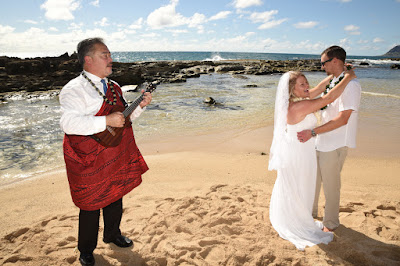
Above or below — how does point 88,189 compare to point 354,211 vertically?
above

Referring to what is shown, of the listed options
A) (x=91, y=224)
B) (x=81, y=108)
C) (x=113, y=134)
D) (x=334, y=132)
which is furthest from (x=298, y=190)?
(x=81, y=108)

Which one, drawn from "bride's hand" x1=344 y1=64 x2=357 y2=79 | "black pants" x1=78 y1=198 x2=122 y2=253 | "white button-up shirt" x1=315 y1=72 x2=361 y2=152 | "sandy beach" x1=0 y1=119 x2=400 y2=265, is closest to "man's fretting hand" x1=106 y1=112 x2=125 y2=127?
"black pants" x1=78 y1=198 x2=122 y2=253

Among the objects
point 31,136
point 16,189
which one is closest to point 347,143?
point 16,189

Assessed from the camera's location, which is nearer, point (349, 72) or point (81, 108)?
point (81, 108)

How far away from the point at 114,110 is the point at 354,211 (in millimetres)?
3718

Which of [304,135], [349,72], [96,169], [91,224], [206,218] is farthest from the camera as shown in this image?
[206,218]

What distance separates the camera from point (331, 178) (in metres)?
3.14

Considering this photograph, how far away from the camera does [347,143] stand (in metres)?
3.04

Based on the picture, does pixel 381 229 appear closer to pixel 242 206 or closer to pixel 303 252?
pixel 303 252

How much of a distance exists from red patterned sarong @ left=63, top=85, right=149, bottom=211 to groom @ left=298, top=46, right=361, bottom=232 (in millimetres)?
2161

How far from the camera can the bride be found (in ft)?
9.77

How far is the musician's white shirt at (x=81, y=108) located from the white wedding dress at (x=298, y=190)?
2.26m

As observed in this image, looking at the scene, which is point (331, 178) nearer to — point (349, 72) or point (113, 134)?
point (349, 72)

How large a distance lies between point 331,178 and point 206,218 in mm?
1791
